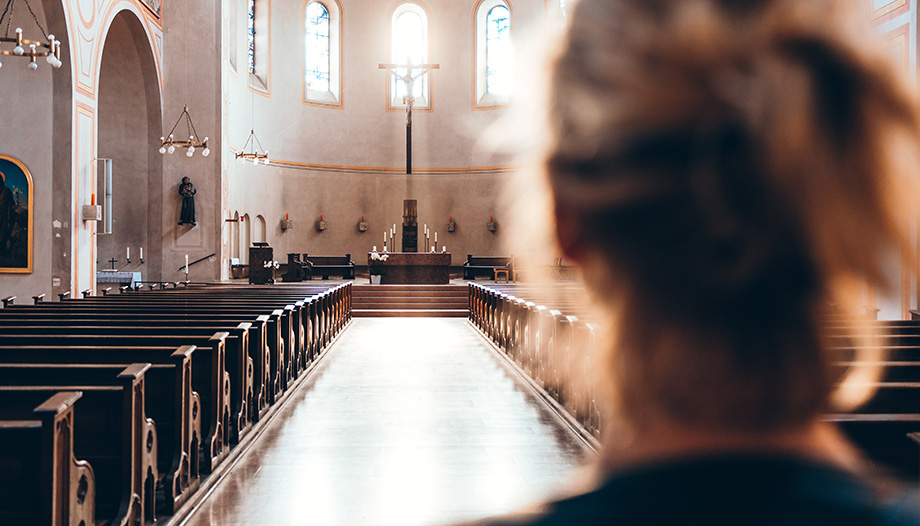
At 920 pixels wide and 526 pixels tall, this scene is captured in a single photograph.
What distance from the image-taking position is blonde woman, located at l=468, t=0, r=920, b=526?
483 mm

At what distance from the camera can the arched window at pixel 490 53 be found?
20266mm

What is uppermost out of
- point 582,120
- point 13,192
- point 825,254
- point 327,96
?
point 327,96

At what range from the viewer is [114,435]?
2850mm

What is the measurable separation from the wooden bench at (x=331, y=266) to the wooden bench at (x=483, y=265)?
3216 mm

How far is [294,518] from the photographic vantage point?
317cm

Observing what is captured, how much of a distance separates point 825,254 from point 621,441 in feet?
0.69

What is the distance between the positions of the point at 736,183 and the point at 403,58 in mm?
21434

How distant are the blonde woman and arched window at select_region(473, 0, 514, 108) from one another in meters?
20.2

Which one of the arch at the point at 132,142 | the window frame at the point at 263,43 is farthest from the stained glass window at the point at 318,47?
the arch at the point at 132,142

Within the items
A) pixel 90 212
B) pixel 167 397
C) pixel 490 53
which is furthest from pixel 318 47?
pixel 167 397

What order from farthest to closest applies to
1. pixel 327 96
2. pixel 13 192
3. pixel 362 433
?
pixel 327 96 → pixel 13 192 → pixel 362 433

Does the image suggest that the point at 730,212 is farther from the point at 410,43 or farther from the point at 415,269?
the point at 410,43

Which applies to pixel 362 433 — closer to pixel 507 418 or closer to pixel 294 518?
pixel 507 418

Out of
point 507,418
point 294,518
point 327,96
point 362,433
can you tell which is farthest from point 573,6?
point 327,96
